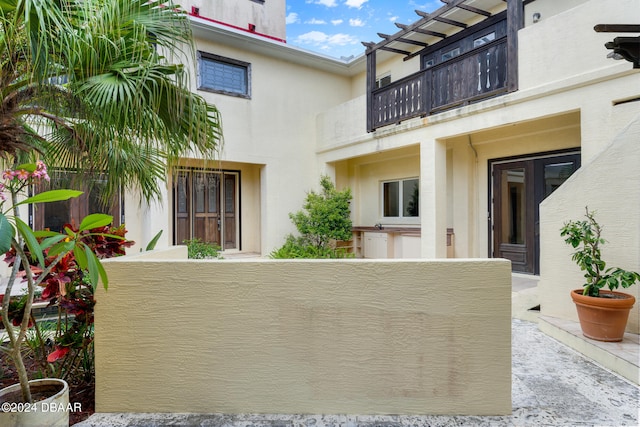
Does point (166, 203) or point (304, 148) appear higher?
point (304, 148)

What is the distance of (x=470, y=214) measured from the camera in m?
8.71

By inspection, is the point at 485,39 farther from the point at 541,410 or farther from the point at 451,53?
the point at 541,410

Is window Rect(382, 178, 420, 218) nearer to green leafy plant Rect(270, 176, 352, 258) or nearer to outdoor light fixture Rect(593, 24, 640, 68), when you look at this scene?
green leafy plant Rect(270, 176, 352, 258)

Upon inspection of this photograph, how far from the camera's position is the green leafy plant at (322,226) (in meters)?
9.98

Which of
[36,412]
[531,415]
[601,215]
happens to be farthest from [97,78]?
[601,215]

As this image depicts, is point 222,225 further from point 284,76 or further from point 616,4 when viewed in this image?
point 616,4

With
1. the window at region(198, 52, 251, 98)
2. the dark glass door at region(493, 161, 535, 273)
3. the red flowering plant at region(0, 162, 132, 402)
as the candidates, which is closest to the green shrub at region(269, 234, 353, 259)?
the dark glass door at region(493, 161, 535, 273)

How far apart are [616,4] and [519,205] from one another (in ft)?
12.7

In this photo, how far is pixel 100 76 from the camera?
113 inches

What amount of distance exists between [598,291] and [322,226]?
6.62m

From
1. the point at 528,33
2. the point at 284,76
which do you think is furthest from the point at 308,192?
the point at 528,33

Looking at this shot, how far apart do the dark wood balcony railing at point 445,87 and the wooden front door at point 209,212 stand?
15.3ft

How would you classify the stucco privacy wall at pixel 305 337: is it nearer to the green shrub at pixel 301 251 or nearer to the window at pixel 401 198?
the green shrub at pixel 301 251

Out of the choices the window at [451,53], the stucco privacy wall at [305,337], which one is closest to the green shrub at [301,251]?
the window at [451,53]
